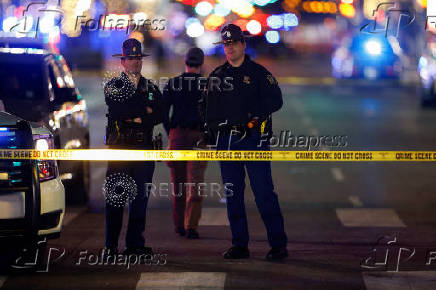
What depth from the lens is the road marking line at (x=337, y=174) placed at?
14.4 meters

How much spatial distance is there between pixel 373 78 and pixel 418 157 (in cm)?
3209

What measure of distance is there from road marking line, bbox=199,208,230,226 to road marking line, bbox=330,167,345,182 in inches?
131

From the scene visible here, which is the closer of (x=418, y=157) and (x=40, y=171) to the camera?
(x=40, y=171)

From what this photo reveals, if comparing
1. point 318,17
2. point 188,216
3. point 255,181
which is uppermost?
point 255,181

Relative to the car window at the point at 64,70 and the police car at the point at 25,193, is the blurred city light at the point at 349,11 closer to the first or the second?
the car window at the point at 64,70

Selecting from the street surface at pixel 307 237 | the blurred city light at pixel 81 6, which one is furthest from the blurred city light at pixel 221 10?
the blurred city light at pixel 81 6

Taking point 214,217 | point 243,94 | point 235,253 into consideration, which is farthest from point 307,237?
point 243,94

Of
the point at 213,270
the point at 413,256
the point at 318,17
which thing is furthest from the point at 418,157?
the point at 318,17

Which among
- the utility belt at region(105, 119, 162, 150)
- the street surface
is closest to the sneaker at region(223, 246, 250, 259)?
the street surface

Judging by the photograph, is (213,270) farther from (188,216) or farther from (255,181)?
(188,216)

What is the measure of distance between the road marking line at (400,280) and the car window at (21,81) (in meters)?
4.72

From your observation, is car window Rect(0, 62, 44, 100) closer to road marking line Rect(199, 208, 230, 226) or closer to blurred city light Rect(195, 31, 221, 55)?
road marking line Rect(199, 208, 230, 226)

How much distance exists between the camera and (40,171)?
7922mm

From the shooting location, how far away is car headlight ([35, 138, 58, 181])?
7906 mm
